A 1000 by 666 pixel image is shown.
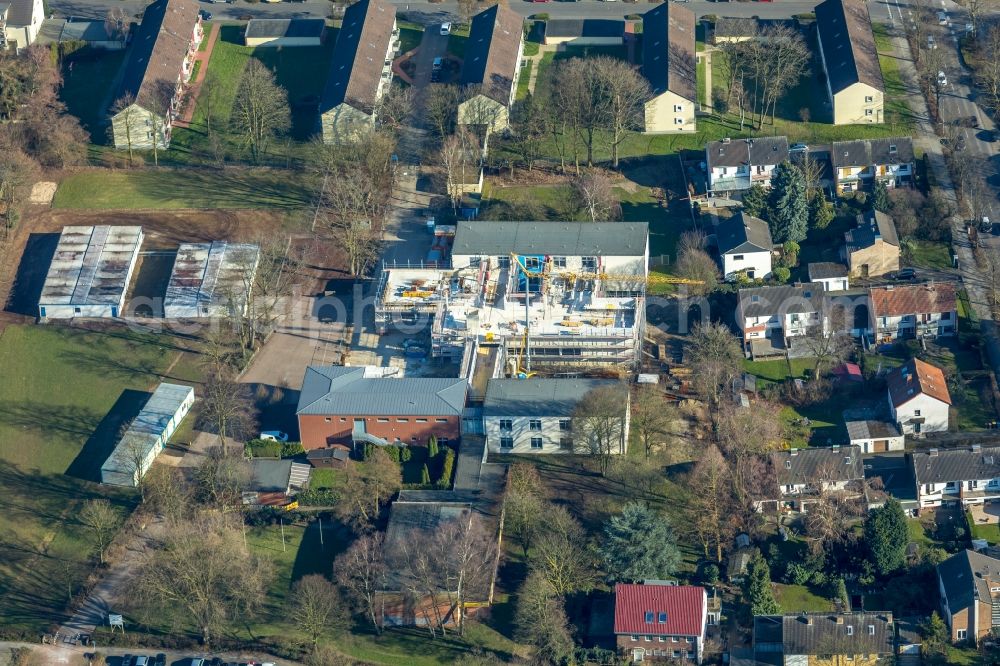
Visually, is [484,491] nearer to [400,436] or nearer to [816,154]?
[400,436]

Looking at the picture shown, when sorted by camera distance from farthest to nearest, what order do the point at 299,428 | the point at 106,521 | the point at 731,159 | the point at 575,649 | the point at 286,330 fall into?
the point at 731,159, the point at 286,330, the point at 299,428, the point at 106,521, the point at 575,649

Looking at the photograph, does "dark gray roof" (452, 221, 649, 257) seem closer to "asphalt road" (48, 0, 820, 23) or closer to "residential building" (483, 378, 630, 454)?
"residential building" (483, 378, 630, 454)

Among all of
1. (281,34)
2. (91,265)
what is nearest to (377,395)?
(91,265)

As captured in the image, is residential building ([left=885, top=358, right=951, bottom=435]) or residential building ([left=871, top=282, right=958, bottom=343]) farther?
residential building ([left=871, top=282, right=958, bottom=343])

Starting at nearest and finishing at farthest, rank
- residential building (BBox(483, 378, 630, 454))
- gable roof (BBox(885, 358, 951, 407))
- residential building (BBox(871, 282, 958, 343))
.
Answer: residential building (BBox(483, 378, 630, 454)) → gable roof (BBox(885, 358, 951, 407)) → residential building (BBox(871, 282, 958, 343))

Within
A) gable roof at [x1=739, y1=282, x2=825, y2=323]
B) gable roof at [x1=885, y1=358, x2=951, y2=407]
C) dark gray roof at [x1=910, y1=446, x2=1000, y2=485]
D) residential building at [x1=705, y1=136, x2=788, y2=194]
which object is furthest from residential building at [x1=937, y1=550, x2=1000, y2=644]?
residential building at [x1=705, y1=136, x2=788, y2=194]

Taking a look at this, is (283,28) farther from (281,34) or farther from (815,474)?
(815,474)

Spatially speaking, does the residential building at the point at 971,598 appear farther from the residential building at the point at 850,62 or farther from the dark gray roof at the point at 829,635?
the residential building at the point at 850,62

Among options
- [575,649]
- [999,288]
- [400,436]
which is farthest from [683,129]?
[575,649]
